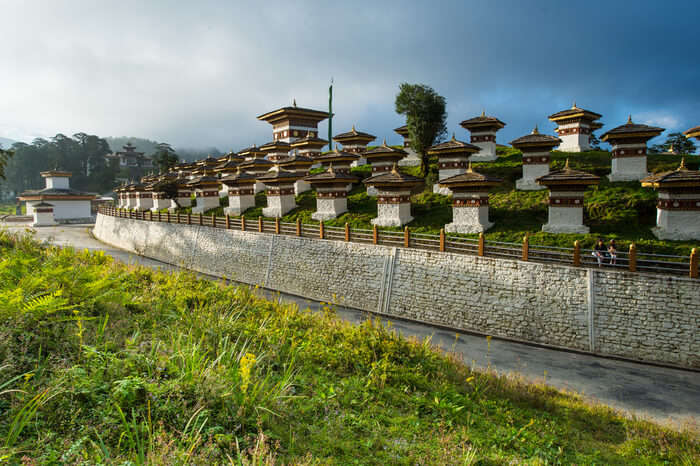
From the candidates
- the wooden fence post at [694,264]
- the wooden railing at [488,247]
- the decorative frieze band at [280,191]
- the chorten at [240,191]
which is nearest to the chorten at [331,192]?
the wooden railing at [488,247]

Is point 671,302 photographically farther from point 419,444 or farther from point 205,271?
point 205,271

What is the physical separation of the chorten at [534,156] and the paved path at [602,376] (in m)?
11.3

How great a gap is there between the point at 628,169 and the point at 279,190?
822 inches

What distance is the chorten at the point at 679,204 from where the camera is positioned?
45.4 feet

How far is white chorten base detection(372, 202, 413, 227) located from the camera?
66.5ft

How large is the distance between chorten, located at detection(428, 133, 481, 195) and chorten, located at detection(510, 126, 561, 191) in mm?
2820

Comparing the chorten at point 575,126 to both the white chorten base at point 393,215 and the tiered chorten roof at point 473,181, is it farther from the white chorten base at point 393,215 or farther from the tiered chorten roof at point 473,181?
the white chorten base at point 393,215

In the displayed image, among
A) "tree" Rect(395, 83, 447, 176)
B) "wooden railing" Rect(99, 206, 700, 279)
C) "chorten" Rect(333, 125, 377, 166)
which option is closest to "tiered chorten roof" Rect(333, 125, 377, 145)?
"chorten" Rect(333, 125, 377, 166)

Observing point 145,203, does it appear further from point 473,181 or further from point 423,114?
point 473,181

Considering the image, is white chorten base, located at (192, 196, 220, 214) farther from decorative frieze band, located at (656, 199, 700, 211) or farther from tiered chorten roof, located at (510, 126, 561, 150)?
decorative frieze band, located at (656, 199, 700, 211)

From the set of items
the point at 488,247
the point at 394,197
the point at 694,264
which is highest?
→ the point at 394,197

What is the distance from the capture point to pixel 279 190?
26344 millimetres

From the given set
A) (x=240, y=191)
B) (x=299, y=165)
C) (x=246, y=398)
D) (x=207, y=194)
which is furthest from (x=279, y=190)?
(x=246, y=398)

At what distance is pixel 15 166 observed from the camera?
80625 mm
